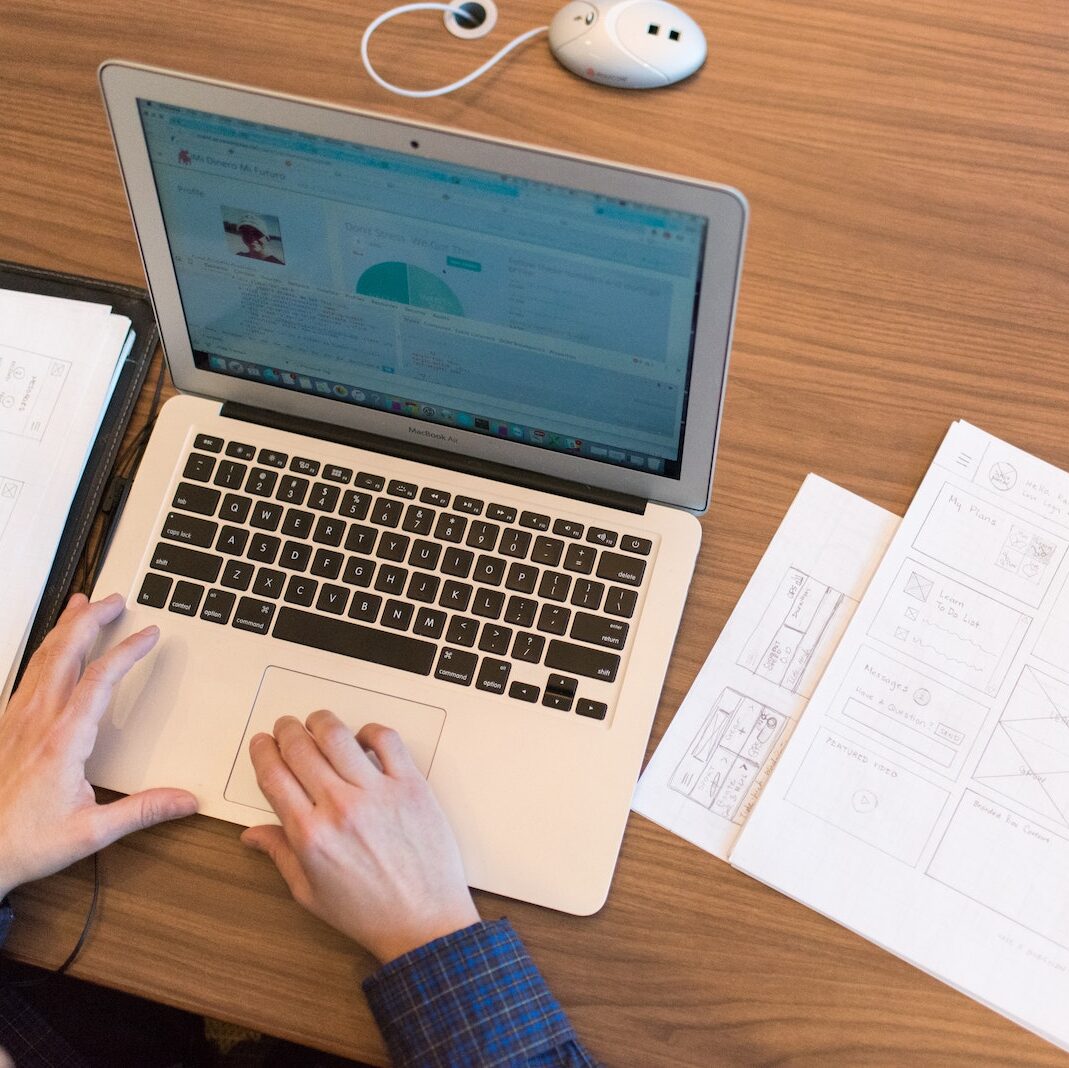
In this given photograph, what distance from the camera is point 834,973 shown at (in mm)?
683

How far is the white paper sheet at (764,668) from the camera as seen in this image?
0.72 metres

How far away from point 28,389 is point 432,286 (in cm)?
34

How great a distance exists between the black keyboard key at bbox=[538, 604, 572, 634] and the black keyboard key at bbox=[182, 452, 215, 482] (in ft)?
0.85

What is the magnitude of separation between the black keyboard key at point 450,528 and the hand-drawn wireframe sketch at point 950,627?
0.96 feet

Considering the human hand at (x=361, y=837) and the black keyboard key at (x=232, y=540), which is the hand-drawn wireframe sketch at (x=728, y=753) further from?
the black keyboard key at (x=232, y=540)

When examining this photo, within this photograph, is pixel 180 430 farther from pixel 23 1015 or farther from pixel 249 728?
pixel 23 1015

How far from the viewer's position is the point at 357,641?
735mm

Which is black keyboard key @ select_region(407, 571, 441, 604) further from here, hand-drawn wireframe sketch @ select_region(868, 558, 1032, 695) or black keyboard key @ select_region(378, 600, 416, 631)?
hand-drawn wireframe sketch @ select_region(868, 558, 1032, 695)

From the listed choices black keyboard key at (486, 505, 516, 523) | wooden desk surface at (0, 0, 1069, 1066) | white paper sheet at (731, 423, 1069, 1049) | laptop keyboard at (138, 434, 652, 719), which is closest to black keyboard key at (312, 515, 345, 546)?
laptop keyboard at (138, 434, 652, 719)

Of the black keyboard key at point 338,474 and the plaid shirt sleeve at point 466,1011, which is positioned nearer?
the plaid shirt sleeve at point 466,1011

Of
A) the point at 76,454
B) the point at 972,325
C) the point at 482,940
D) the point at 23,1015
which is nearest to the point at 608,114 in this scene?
the point at 972,325

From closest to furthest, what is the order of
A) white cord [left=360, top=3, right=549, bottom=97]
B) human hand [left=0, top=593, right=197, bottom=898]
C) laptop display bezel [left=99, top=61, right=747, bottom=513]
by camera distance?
laptop display bezel [left=99, top=61, right=747, bottom=513], human hand [left=0, top=593, right=197, bottom=898], white cord [left=360, top=3, right=549, bottom=97]

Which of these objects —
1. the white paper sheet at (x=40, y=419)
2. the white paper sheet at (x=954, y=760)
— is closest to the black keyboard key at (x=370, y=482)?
the white paper sheet at (x=40, y=419)

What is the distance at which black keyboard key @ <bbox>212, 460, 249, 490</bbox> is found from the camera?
30.4 inches
